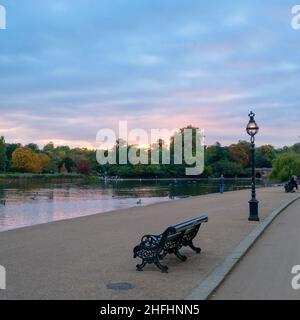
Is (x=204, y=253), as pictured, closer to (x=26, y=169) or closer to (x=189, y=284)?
(x=189, y=284)

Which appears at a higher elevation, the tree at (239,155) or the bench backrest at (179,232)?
the tree at (239,155)

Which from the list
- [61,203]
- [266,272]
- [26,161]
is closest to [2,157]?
[26,161]

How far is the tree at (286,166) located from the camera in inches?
2330

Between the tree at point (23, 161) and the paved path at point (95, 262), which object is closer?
the paved path at point (95, 262)

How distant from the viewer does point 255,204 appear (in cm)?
1934

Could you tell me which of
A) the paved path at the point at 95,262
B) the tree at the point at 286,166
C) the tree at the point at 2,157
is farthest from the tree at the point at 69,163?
the paved path at the point at 95,262

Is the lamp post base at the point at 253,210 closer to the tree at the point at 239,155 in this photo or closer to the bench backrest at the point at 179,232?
the bench backrest at the point at 179,232

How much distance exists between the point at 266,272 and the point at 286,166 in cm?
5192

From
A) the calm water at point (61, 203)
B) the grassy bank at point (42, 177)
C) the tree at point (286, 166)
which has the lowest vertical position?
the calm water at point (61, 203)

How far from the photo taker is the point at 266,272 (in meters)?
9.57

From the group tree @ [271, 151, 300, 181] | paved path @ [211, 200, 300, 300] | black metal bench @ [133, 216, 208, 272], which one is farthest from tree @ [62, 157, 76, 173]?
black metal bench @ [133, 216, 208, 272]

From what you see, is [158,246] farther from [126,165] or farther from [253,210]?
[126,165]

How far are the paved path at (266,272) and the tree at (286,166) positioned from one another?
45632mm

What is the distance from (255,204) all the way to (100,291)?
40.3 ft
